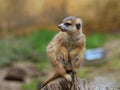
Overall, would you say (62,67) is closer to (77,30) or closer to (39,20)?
(77,30)

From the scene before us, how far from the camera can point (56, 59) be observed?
5.98 m

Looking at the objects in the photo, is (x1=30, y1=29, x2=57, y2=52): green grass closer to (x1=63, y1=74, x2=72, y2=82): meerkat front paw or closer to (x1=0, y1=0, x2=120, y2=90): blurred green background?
(x1=0, y1=0, x2=120, y2=90): blurred green background

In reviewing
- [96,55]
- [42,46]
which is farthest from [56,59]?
[42,46]

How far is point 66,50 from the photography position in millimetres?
6098

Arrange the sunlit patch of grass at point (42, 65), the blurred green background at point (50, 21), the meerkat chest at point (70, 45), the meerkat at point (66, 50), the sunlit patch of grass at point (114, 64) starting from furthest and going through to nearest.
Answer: the blurred green background at point (50, 21)
the sunlit patch of grass at point (42, 65)
the sunlit patch of grass at point (114, 64)
the meerkat chest at point (70, 45)
the meerkat at point (66, 50)

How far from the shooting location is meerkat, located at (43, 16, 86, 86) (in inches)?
235

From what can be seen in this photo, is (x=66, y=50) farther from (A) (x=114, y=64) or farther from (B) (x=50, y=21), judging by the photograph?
(B) (x=50, y=21)

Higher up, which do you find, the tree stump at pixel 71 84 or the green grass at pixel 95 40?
the tree stump at pixel 71 84

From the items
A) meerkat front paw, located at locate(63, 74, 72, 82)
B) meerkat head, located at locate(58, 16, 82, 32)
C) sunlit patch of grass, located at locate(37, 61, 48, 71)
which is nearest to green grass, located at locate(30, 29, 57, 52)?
sunlit patch of grass, located at locate(37, 61, 48, 71)

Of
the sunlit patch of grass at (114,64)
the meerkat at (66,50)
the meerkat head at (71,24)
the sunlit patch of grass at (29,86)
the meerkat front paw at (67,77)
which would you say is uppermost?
the meerkat head at (71,24)

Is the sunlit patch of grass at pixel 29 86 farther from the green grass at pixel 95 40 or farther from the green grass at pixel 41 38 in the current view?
the green grass at pixel 95 40

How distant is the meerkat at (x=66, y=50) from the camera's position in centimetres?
596

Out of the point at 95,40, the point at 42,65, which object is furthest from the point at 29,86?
the point at 95,40

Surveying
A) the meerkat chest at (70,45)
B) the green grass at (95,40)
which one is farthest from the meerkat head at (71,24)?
the green grass at (95,40)
